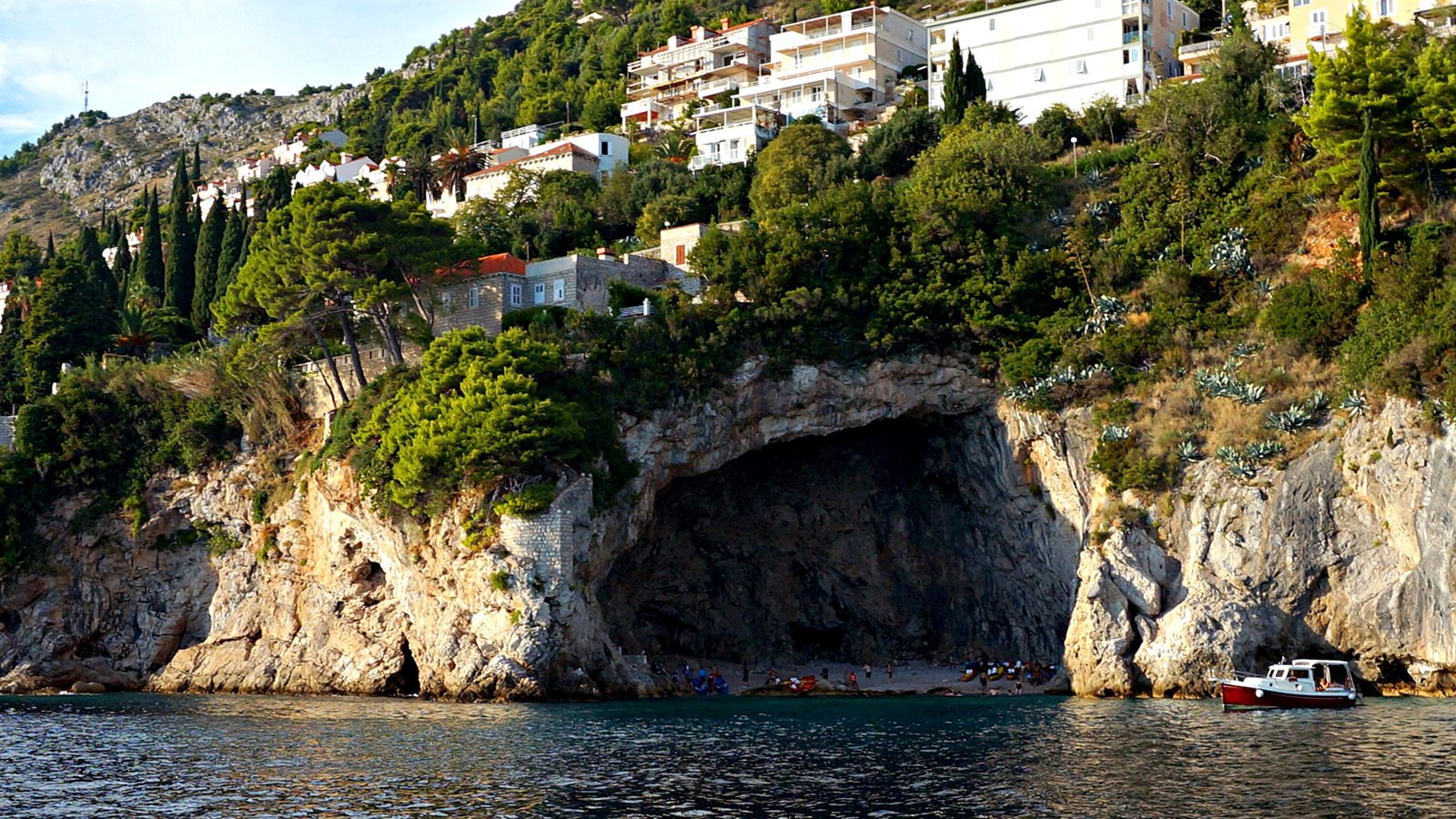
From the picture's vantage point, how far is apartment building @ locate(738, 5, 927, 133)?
8306 cm

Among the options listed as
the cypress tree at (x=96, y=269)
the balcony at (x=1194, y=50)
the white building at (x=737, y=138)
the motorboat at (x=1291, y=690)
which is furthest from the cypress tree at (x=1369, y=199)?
the cypress tree at (x=96, y=269)

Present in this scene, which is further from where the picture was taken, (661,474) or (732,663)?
(732,663)

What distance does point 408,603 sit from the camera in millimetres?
50406

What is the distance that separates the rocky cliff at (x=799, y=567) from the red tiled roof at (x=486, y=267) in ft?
30.8

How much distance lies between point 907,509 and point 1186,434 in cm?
1189

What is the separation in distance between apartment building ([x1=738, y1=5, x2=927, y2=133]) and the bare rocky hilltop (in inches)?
2551

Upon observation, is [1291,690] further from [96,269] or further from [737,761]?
[96,269]

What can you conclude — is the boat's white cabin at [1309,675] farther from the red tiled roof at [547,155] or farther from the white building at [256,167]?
the white building at [256,167]

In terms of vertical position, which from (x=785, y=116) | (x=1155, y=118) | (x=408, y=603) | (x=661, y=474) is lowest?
(x=408, y=603)

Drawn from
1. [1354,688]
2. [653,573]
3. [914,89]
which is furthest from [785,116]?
[1354,688]

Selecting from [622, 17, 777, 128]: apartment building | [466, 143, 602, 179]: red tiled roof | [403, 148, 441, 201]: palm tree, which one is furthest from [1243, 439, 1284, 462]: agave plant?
[403, 148, 441, 201]: palm tree

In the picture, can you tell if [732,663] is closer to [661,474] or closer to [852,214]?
[661,474]

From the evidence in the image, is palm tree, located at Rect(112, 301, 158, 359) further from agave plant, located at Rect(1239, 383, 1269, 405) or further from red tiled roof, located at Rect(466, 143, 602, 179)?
agave plant, located at Rect(1239, 383, 1269, 405)

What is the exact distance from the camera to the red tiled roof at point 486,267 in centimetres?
5884
